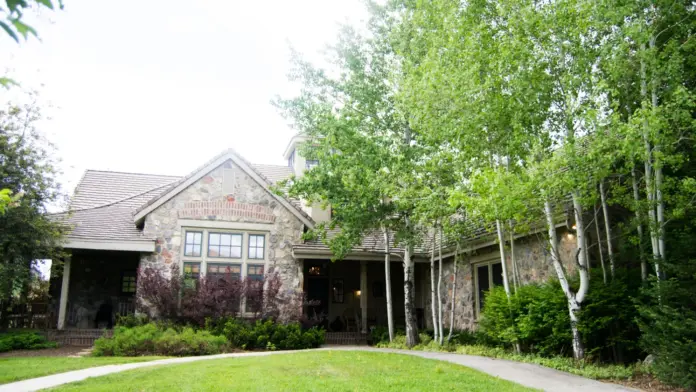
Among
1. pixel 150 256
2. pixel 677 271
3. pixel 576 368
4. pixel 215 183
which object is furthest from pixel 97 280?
pixel 677 271

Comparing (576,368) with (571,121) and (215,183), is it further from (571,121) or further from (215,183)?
(215,183)

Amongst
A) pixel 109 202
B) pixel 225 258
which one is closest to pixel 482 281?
pixel 225 258

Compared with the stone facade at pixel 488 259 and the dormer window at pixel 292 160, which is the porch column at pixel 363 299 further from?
the dormer window at pixel 292 160

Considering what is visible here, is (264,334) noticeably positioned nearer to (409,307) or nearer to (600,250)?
(409,307)

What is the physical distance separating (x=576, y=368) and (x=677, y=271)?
2.43m

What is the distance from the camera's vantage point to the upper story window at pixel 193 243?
1636 centimetres

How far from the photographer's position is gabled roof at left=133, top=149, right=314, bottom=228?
16.1 meters

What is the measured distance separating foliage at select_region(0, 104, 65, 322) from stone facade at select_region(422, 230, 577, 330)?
37.4 ft

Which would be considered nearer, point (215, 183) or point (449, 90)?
point (449, 90)

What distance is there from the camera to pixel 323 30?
632 inches

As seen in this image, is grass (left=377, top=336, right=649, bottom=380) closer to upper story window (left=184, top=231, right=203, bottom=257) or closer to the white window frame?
the white window frame

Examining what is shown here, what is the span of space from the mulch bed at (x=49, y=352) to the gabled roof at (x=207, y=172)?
155 inches

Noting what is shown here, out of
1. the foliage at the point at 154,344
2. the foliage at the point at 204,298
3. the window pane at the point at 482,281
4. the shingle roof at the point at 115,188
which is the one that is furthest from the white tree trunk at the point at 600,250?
the shingle roof at the point at 115,188

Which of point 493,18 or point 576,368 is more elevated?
point 493,18
